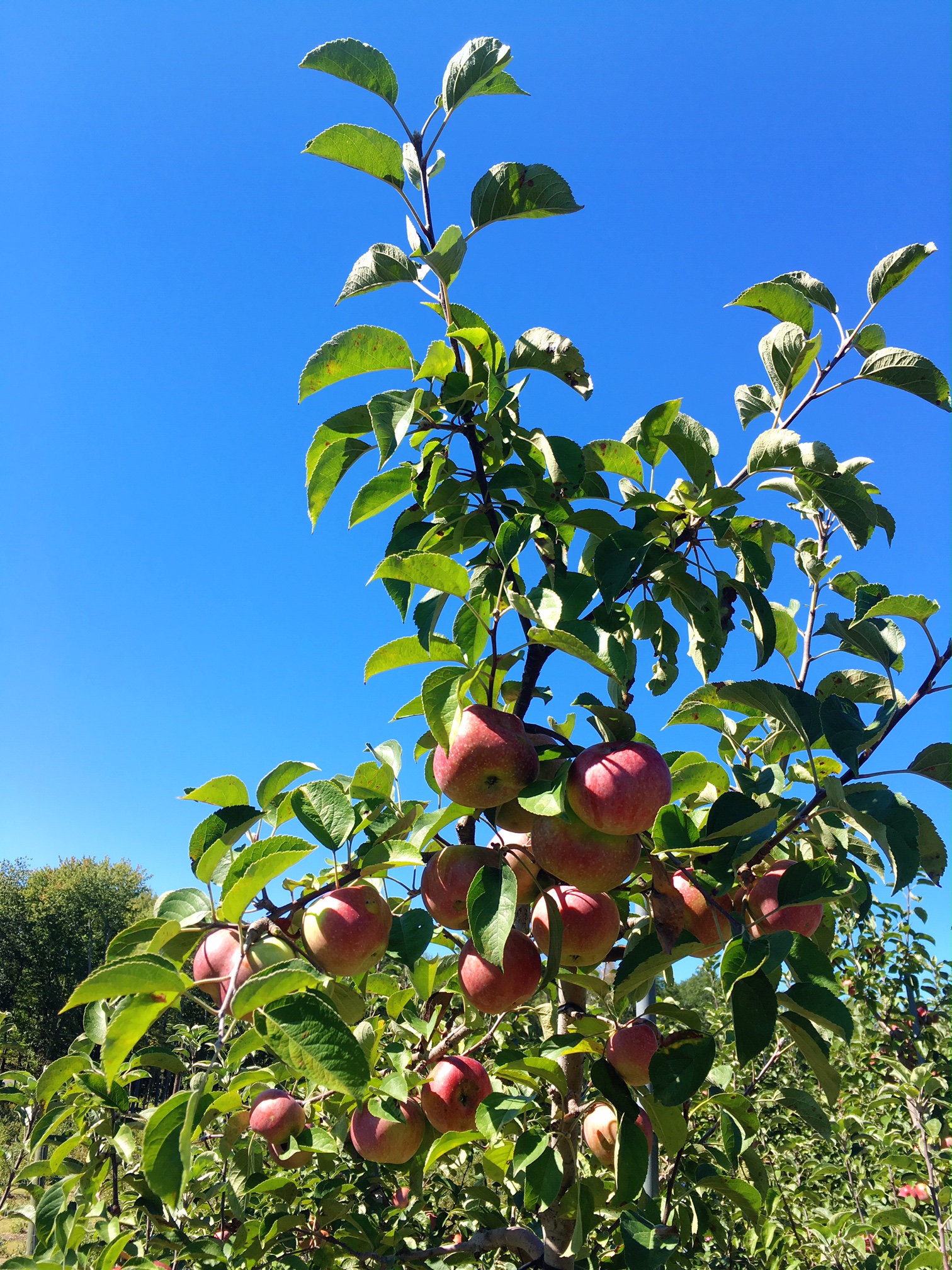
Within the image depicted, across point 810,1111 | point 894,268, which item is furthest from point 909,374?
point 810,1111

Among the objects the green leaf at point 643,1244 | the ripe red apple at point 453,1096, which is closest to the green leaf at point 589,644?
the ripe red apple at point 453,1096

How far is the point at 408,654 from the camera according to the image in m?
1.31

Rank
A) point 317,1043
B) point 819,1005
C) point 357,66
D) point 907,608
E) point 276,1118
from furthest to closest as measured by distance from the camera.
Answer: point 276,1118 → point 357,66 → point 907,608 → point 819,1005 → point 317,1043

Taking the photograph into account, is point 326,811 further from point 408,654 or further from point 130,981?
point 130,981

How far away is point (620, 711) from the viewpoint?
4.15ft

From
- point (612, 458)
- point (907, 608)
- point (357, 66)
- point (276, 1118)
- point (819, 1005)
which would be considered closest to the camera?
point (819, 1005)

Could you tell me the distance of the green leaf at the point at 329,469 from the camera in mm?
1382

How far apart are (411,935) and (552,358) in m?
1.02

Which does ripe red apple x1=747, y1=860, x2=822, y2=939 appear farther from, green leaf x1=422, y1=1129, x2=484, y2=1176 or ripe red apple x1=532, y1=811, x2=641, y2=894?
green leaf x1=422, y1=1129, x2=484, y2=1176

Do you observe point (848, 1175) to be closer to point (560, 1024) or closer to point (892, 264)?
point (560, 1024)

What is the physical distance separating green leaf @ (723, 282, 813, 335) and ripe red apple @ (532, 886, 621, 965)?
104cm

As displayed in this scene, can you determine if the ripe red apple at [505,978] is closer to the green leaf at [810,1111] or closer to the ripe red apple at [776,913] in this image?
the ripe red apple at [776,913]

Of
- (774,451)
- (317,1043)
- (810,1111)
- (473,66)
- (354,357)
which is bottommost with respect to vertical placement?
(810,1111)

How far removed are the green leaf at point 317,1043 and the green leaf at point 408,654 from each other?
544 mm
